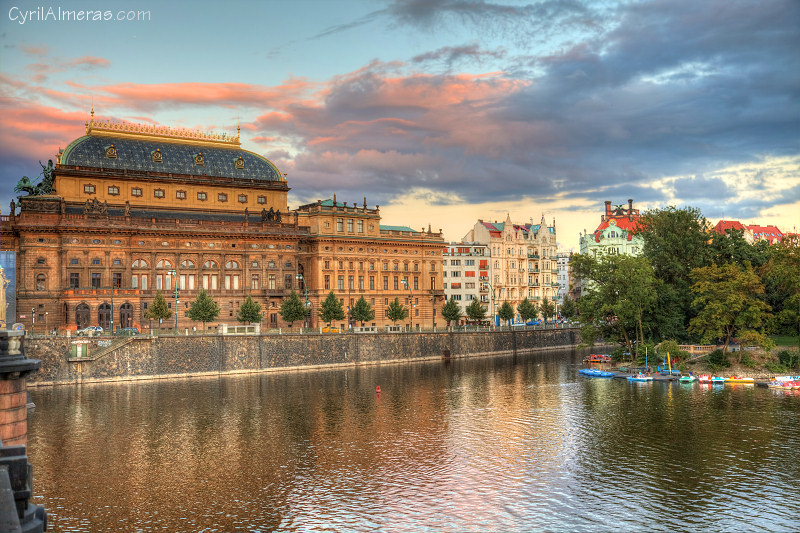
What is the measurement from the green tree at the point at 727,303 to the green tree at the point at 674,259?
5.69 metres

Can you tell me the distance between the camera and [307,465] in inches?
2004

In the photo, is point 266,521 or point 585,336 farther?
point 585,336

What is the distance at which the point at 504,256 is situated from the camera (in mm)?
173375

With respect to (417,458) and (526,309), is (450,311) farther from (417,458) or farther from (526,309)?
(417,458)

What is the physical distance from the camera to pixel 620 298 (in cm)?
10169

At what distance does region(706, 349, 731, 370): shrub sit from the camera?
9231cm

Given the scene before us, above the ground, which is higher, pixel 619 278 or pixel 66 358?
pixel 619 278

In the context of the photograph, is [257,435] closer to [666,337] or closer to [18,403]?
[18,403]

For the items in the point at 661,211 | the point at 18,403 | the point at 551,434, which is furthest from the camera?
the point at 661,211

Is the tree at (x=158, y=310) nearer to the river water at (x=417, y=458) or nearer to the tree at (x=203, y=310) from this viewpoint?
the tree at (x=203, y=310)

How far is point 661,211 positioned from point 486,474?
77.6m

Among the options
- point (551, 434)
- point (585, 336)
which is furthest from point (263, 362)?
point (551, 434)

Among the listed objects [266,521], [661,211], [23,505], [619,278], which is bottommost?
[266,521]

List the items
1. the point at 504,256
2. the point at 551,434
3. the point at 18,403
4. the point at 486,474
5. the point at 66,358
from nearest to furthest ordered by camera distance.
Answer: the point at 18,403
the point at 486,474
the point at 551,434
the point at 66,358
the point at 504,256
